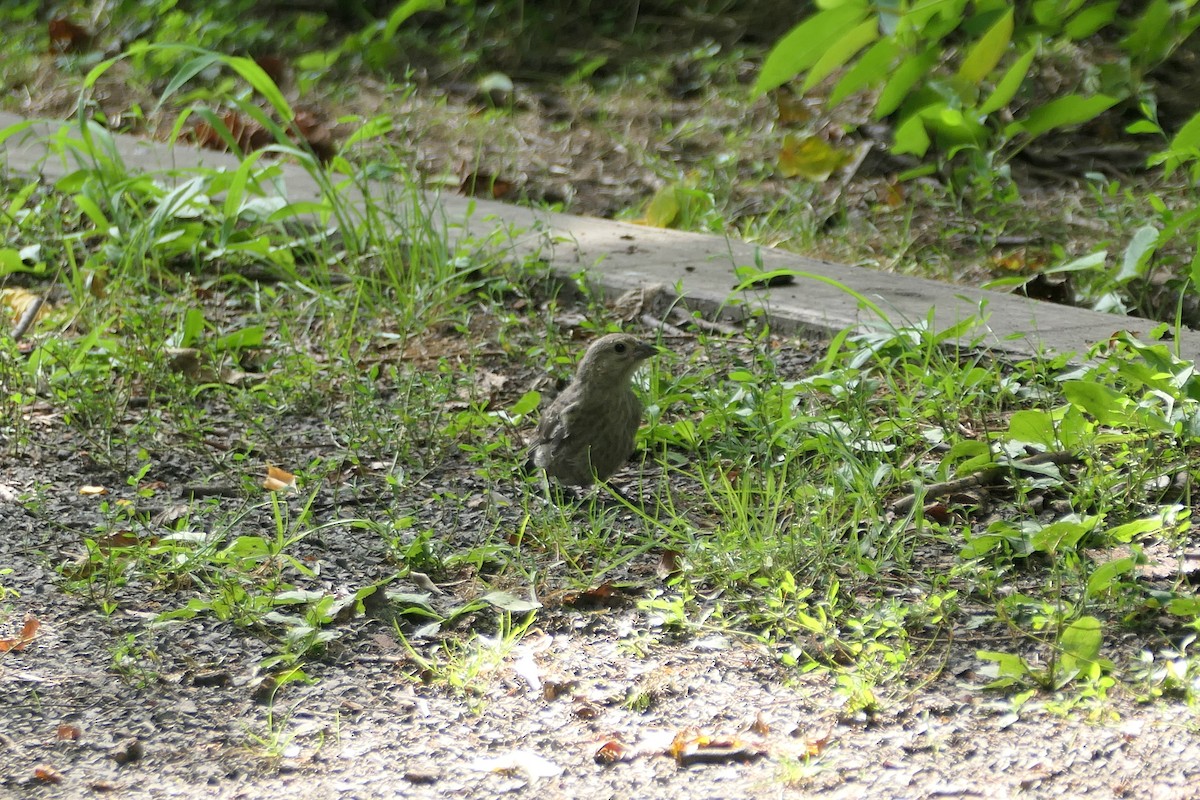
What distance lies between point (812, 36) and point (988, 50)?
56.7 inches

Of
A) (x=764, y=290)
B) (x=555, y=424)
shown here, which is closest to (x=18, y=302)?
(x=555, y=424)

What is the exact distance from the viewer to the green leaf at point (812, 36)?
5035 millimetres

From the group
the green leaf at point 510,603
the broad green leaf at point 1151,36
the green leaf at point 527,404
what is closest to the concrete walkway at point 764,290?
the green leaf at point 527,404

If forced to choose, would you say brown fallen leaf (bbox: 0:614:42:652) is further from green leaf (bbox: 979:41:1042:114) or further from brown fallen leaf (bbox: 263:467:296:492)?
green leaf (bbox: 979:41:1042:114)

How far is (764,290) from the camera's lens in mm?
5789

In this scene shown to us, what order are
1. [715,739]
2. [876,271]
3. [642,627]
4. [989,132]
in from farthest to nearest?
[989,132]
[876,271]
[642,627]
[715,739]

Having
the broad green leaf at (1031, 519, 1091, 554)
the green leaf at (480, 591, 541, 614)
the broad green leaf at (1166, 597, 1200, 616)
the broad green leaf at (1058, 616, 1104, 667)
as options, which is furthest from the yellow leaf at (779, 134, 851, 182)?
the broad green leaf at (1058, 616, 1104, 667)

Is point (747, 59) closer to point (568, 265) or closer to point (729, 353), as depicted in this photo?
point (568, 265)

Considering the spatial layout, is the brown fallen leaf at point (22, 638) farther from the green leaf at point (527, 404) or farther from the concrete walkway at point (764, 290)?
the concrete walkway at point (764, 290)

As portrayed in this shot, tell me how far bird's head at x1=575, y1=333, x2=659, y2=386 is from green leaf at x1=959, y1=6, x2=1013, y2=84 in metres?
2.42

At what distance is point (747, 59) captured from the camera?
10.1 meters

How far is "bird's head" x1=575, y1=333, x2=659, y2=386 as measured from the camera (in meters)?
Answer: 4.45

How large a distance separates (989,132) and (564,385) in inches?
128

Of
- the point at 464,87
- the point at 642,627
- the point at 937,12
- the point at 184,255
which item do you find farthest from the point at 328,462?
the point at 464,87
